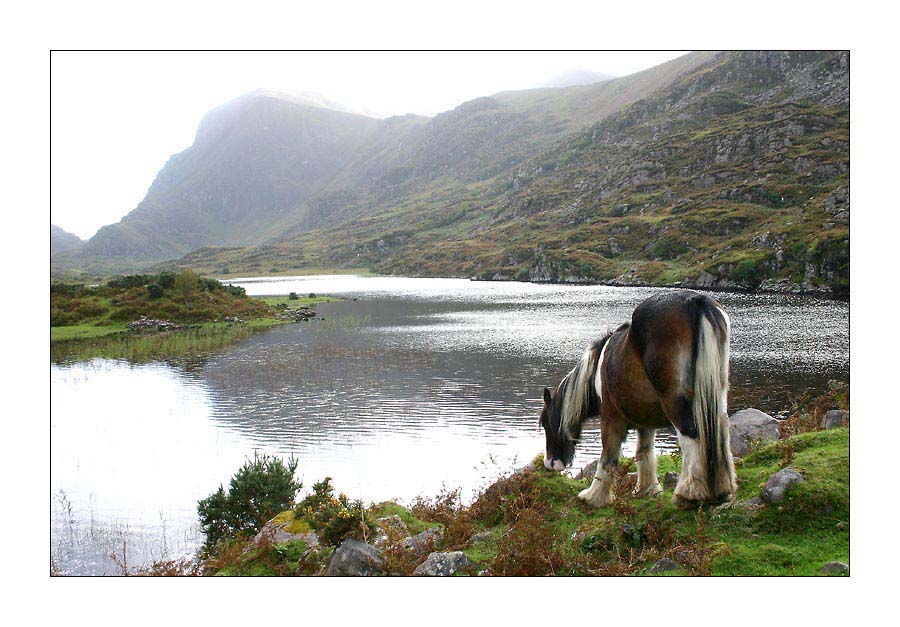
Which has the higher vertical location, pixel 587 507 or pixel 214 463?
pixel 587 507

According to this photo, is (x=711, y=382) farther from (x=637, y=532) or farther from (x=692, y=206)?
(x=692, y=206)

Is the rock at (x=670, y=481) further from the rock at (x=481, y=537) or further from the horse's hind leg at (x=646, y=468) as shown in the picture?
the rock at (x=481, y=537)

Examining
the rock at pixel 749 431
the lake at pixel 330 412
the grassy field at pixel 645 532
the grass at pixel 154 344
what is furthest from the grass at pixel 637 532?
the grass at pixel 154 344

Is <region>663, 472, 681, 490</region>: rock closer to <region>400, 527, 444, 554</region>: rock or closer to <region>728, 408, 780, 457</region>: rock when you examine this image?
<region>728, 408, 780, 457</region>: rock

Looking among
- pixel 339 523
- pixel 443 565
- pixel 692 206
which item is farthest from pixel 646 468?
pixel 692 206

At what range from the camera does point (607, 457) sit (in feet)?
19.8

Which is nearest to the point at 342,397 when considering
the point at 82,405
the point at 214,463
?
the point at 214,463

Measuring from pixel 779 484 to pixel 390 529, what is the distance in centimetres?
396

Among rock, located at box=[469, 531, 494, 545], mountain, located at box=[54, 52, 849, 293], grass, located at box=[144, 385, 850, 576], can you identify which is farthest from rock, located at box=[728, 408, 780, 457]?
→ mountain, located at box=[54, 52, 849, 293]

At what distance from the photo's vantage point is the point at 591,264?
87.5 metres

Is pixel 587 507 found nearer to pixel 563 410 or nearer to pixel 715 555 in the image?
pixel 563 410

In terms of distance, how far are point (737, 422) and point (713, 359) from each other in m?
5.12

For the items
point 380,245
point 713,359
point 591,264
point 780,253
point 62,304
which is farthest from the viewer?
point 380,245

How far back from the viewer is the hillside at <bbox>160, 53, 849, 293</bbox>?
206 ft
